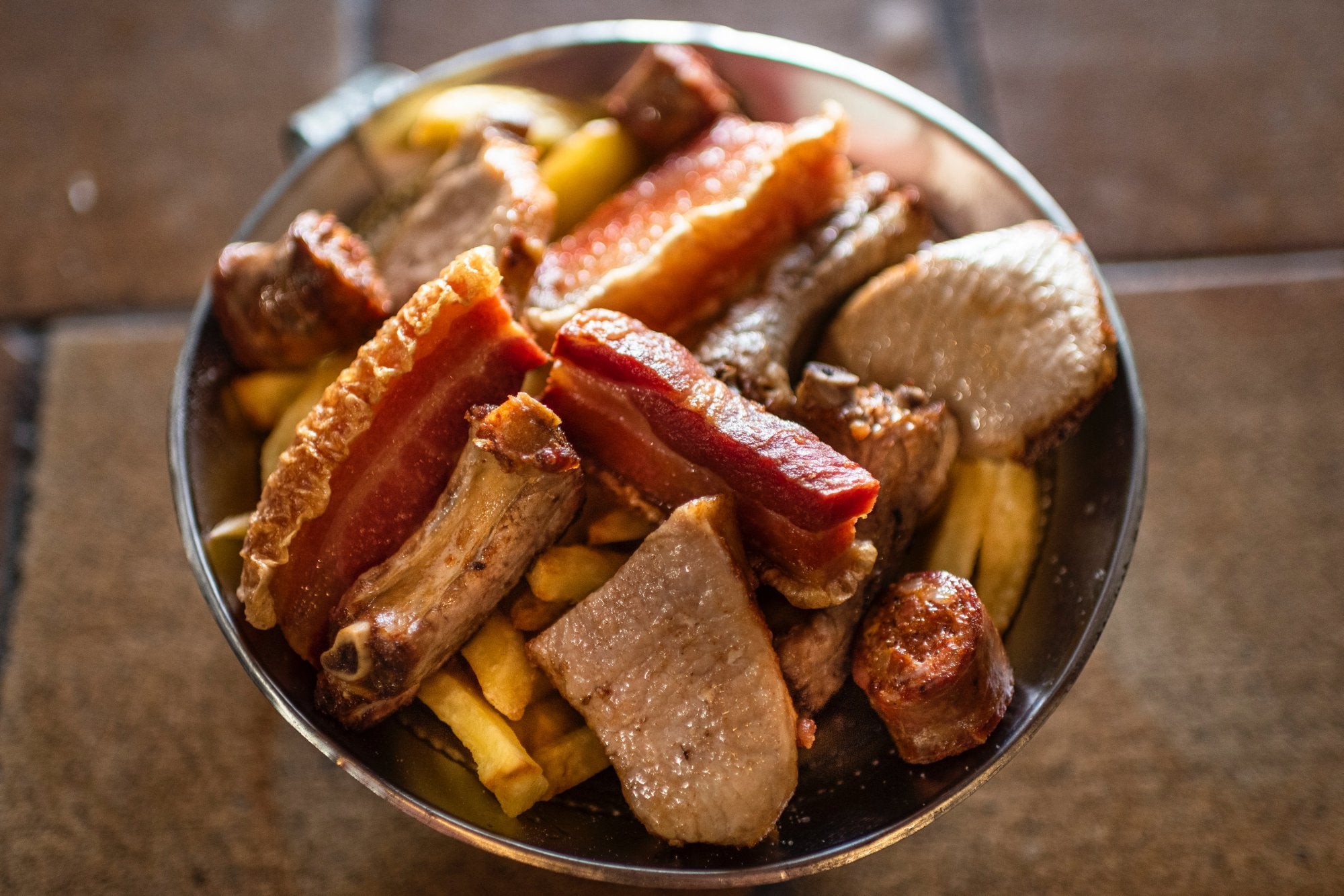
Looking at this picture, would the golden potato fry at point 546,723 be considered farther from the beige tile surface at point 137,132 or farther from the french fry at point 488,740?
the beige tile surface at point 137,132

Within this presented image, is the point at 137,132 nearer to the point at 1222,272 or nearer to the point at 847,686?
the point at 847,686

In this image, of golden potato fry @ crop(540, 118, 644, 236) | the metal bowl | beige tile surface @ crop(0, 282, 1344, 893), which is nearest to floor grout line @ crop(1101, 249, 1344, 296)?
beige tile surface @ crop(0, 282, 1344, 893)

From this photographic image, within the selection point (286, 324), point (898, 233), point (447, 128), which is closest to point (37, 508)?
point (286, 324)

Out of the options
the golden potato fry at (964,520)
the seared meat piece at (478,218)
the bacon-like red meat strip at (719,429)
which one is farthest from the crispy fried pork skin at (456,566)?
the golden potato fry at (964,520)

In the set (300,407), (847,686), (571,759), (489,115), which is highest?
(489,115)

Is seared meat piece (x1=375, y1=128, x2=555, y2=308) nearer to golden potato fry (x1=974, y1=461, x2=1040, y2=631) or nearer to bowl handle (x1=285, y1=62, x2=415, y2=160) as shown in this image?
bowl handle (x1=285, y1=62, x2=415, y2=160)

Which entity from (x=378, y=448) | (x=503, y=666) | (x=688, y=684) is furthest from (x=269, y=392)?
(x=688, y=684)

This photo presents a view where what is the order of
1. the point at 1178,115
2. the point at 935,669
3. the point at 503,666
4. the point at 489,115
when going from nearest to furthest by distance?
the point at 935,669, the point at 503,666, the point at 489,115, the point at 1178,115
